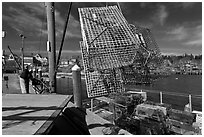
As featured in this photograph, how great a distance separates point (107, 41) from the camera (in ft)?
9.05

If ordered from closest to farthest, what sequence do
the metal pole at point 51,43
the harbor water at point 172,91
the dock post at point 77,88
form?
the dock post at point 77,88
the harbor water at point 172,91
the metal pole at point 51,43

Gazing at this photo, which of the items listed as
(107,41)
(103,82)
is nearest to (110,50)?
(107,41)

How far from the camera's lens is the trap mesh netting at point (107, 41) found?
261 cm

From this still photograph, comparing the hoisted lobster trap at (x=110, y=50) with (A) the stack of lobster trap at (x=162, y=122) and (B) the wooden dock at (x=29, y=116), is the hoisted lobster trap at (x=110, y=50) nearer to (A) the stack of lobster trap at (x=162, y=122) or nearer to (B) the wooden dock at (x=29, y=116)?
(B) the wooden dock at (x=29, y=116)

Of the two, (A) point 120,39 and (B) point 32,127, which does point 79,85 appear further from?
(B) point 32,127

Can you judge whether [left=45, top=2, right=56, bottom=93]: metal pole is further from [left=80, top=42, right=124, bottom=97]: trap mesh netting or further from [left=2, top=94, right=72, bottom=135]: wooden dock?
[left=2, top=94, right=72, bottom=135]: wooden dock

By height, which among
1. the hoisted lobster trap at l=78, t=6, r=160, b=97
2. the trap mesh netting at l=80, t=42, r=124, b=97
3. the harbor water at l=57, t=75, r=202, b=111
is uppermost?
the hoisted lobster trap at l=78, t=6, r=160, b=97

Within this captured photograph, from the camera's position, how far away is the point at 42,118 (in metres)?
1.60

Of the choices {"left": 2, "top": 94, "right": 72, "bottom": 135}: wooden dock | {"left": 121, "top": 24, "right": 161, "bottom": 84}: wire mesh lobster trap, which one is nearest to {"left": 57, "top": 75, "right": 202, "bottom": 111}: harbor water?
{"left": 121, "top": 24, "right": 161, "bottom": 84}: wire mesh lobster trap

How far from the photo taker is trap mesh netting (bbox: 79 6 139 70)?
261 cm

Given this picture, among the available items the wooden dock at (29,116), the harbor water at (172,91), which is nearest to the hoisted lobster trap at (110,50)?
the harbor water at (172,91)

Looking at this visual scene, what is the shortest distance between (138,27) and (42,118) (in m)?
2.08

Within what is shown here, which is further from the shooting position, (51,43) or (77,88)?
(51,43)

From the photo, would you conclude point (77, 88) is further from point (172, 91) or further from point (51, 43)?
point (172, 91)
